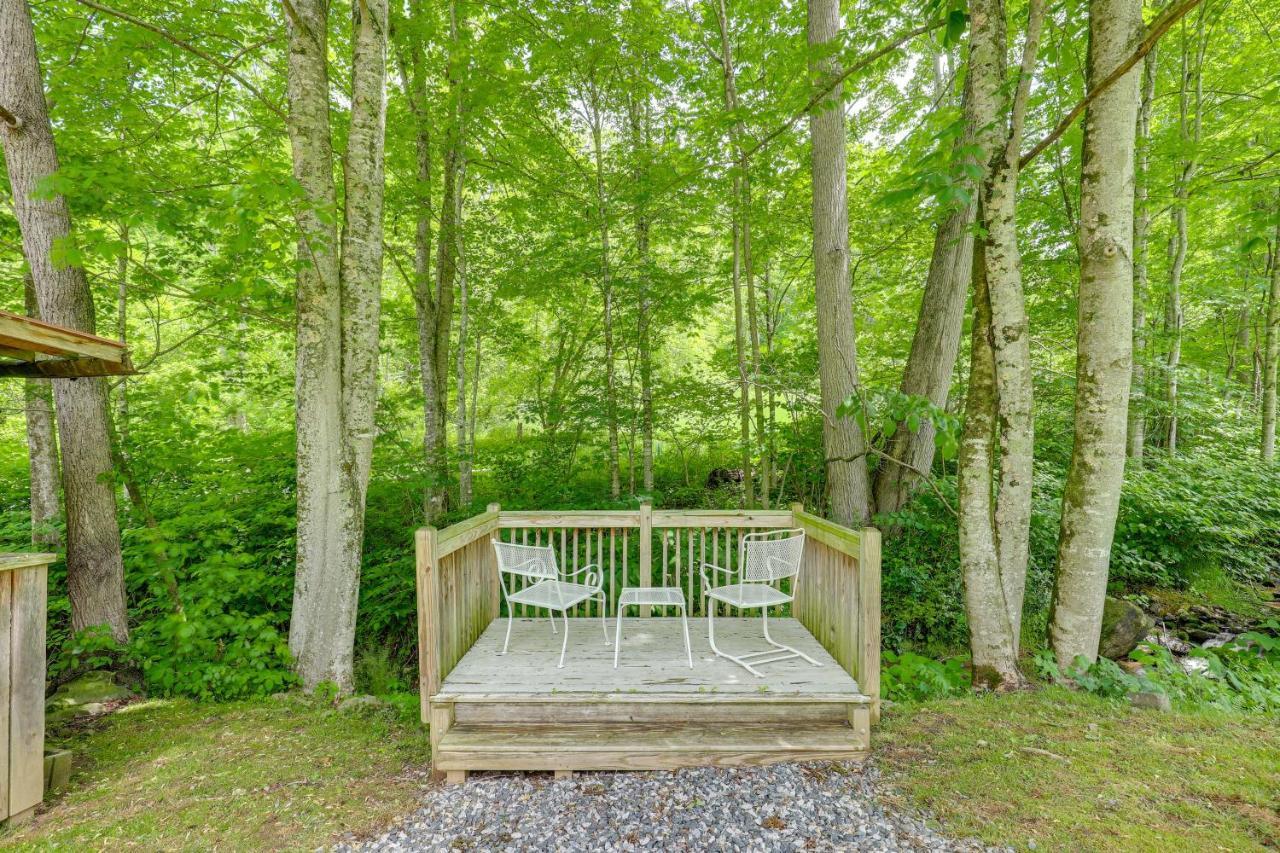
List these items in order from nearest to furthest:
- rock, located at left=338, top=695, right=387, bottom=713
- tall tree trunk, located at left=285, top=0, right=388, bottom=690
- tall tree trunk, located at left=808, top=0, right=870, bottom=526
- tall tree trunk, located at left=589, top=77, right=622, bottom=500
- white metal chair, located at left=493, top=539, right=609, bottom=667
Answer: white metal chair, located at left=493, top=539, right=609, bottom=667 < rock, located at left=338, top=695, right=387, bottom=713 < tall tree trunk, located at left=285, top=0, right=388, bottom=690 < tall tree trunk, located at left=808, top=0, right=870, bottom=526 < tall tree trunk, located at left=589, top=77, right=622, bottom=500

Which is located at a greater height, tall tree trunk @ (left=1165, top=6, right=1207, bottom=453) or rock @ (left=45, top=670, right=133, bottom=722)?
tall tree trunk @ (left=1165, top=6, right=1207, bottom=453)

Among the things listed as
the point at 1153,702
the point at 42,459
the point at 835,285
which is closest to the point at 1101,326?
the point at 835,285

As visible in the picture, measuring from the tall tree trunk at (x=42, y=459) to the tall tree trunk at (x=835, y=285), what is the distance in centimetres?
710

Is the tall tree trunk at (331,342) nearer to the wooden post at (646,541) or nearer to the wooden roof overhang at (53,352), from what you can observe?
the wooden roof overhang at (53,352)

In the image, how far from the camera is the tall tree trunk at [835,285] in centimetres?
496

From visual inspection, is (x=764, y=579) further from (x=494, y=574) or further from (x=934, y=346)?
(x=934, y=346)

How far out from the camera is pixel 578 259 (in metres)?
6.46

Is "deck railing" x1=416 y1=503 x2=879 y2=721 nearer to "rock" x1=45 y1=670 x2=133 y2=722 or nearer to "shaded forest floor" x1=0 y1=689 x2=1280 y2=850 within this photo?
"shaded forest floor" x1=0 y1=689 x2=1280 y2=850

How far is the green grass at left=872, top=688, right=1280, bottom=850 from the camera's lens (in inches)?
83.4

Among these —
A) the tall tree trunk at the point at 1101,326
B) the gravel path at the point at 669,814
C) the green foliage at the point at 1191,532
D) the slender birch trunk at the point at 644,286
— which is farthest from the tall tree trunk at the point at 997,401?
the slender birch trunk at the point at 644,286

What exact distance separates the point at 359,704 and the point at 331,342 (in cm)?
256

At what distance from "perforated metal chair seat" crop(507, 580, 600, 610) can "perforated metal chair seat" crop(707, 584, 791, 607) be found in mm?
835

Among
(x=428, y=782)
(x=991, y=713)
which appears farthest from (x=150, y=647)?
(x=991, y=713)

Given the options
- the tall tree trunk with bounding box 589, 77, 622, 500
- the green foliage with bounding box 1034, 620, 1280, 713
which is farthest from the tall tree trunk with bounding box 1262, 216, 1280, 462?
the tall tree trunk with bounding box 589, 77, 622, 500
